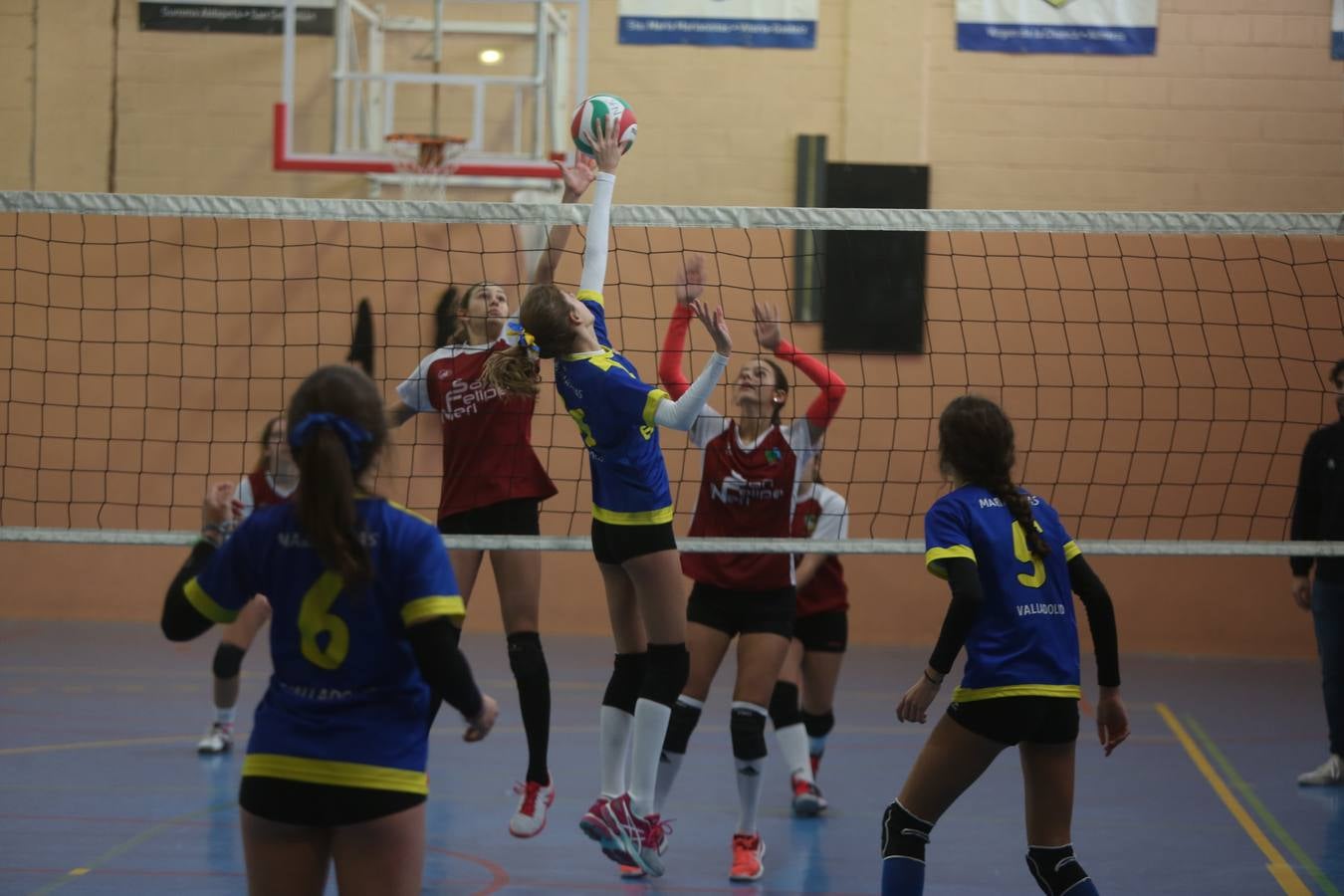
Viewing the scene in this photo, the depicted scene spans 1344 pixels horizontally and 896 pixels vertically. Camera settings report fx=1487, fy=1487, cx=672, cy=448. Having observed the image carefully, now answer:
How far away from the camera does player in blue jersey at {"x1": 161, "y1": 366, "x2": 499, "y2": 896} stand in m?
2.48

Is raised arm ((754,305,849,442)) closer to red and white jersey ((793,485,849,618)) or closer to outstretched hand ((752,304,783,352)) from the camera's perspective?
outstretched hand ((752,304,783,352))

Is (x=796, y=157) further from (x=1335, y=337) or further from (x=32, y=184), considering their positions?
(x=32, y=184)

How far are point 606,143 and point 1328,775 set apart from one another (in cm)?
410

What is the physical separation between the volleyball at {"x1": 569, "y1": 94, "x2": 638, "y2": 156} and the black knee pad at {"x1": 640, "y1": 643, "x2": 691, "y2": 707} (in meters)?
1.51

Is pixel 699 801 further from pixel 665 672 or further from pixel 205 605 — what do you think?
pixel 205 605

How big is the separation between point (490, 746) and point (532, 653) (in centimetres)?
239

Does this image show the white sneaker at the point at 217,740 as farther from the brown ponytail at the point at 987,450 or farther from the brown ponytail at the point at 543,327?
the brown ponytail at the point at 987,450

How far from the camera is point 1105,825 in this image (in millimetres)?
5559

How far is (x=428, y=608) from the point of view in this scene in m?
2.48

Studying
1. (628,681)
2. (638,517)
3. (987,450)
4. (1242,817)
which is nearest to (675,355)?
(638,517)

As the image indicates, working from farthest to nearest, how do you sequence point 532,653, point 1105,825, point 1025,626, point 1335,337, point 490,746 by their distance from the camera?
point 1335,337 < point 490,746 < point 1105,825 < point 532,653 < point 1025,626

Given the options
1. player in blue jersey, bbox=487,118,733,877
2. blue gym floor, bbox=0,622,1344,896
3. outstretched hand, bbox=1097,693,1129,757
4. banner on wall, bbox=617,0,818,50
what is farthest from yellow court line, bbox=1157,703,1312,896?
banner on wall, bbox=617,0,818,50

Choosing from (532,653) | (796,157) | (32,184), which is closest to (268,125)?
(32,184)

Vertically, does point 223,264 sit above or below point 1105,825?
above
